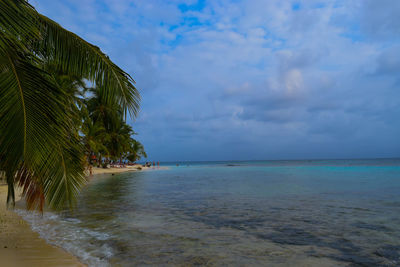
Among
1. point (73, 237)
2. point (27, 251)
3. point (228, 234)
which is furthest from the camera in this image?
point (228, 234)

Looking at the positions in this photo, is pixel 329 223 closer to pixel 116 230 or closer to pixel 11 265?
pixel 116 230

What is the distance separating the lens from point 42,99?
3230mm

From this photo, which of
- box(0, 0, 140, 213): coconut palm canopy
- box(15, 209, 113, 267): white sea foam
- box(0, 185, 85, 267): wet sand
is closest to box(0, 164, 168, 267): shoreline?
box(0, 185, 85, 267): wet sand

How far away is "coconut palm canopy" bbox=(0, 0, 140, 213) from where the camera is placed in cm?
307

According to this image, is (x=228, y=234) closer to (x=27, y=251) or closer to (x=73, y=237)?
(x=73, y=237)

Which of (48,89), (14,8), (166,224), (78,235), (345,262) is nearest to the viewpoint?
(14,8)

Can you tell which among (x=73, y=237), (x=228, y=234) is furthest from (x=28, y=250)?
(x=228, y=234)

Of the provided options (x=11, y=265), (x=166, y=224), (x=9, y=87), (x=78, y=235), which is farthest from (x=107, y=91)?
(x=166, y=224)

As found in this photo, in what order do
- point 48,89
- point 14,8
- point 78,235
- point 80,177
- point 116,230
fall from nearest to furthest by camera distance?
point 14,8 → point 48,89 → point 80,177 → point 78,235 → point 116,230

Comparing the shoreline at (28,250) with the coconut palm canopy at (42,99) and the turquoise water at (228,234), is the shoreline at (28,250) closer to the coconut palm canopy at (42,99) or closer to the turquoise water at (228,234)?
the turquoise water at (228,234)

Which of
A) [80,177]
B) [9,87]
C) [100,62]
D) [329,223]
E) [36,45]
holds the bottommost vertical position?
[329,223]

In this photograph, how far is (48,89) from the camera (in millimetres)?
3363

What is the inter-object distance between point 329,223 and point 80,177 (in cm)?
699

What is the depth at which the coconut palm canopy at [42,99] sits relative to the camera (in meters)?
3.07
